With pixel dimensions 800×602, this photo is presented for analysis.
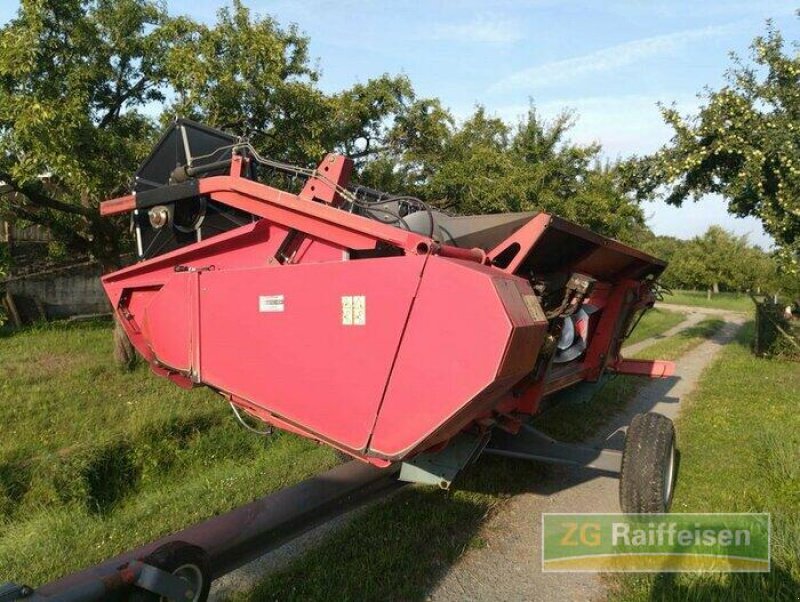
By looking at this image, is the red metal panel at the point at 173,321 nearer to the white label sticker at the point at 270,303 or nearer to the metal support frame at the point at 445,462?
the white label sticker at the point at 270,303

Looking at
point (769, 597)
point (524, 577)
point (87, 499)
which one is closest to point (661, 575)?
point (769, 597)

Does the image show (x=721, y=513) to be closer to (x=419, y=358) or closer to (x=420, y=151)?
(x=419, y=358)

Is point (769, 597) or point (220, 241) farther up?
point (220, 241)

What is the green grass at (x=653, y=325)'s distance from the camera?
55.1ft

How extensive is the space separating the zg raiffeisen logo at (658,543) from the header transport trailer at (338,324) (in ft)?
0.57

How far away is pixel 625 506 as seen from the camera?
13.5ft

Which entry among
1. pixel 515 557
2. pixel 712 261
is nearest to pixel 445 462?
pixel 515 557

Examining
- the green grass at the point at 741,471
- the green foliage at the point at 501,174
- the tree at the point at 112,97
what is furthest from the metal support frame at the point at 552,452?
the green foliage at the point at 501,174

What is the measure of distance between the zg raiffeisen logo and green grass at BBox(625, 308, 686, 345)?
10.2m

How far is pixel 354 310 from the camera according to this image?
301 cm

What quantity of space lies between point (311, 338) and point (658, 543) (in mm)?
2550

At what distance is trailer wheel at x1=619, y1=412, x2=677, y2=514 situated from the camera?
4027 mm

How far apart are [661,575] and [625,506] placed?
0.67 m

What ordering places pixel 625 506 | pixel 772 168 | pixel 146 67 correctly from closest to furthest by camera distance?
pixel 625 506
pixel 146 67
pixel 772 168
